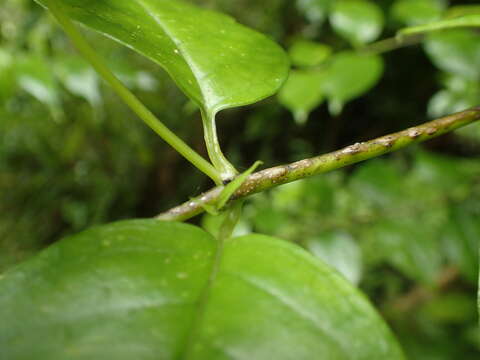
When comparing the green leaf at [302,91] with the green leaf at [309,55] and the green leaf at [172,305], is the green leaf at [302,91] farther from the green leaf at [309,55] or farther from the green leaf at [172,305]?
the green leaf at [172,305]

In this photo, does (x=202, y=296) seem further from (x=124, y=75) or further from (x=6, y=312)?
(x=124, y=75)

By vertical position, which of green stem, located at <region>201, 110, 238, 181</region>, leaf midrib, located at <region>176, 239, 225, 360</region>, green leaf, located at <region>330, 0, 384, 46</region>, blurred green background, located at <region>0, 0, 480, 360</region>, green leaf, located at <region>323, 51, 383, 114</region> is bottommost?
blurred green background, located at <region>0, 0, 480, 360</region>

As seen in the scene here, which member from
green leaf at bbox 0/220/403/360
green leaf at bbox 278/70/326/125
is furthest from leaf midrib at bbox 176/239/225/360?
green leaf at bbox 278/70/326/125

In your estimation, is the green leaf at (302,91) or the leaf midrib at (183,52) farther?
the green leaf at (302,91)

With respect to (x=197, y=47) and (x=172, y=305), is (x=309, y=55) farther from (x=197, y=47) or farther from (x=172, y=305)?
(x=172, y=305)

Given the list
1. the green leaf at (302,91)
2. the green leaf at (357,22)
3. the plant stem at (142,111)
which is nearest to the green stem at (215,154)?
the plant stem at (142,111)

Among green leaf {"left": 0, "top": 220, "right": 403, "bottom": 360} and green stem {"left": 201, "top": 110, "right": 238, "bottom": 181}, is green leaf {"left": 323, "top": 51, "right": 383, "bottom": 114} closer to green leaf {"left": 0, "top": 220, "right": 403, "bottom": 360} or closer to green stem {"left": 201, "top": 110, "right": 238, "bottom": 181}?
green stem {"left": 201, "top": 110, "right": 238, "bottom": 181}
